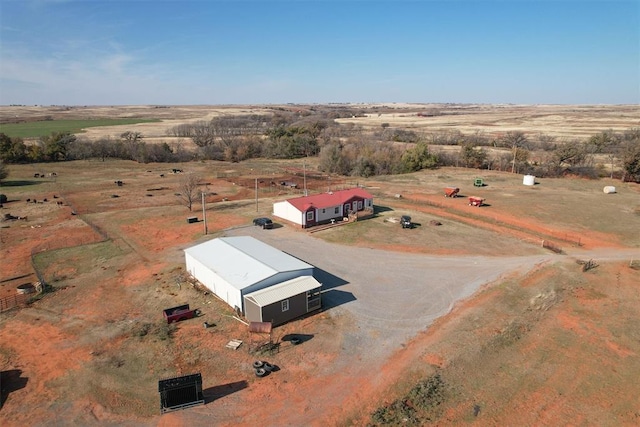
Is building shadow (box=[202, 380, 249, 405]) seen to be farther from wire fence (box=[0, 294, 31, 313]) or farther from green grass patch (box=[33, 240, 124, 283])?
green grass patch (box=[33, 240, 124, 283])

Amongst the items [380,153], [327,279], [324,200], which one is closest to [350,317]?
[327,279]

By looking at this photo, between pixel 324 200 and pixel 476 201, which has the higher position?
pixel 324 200

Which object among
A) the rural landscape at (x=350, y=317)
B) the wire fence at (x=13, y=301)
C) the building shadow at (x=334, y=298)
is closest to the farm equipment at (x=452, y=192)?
the rural landscape at (x=350, y=317)

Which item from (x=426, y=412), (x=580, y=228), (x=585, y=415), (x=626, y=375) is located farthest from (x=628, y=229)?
(x=426, y=412)

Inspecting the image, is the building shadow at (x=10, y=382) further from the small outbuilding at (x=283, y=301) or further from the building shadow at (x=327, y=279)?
the building shadow at (x=327, y=279)

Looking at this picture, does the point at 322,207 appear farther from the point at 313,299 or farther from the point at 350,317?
the point at 350,317

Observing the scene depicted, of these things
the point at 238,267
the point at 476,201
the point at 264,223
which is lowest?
the point at 264,223

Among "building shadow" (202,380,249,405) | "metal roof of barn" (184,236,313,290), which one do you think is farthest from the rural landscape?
"metal roof of barn" (184,236,313,290)
